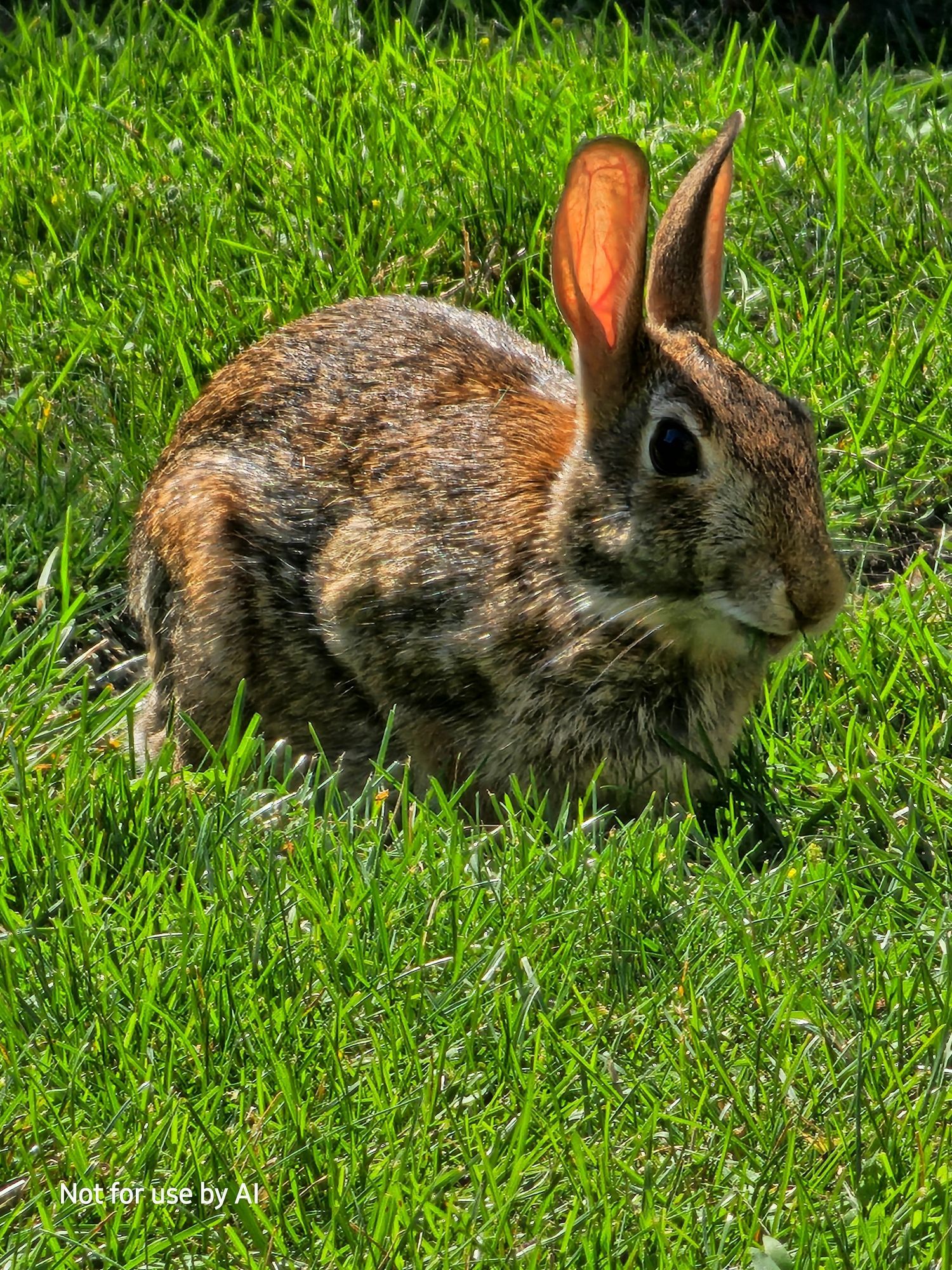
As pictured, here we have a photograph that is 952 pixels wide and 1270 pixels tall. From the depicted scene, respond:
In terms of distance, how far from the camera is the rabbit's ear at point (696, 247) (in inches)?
163

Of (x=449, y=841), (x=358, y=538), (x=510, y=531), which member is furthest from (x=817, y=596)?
(x=358, y=538)

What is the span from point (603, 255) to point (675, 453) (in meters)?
0.52

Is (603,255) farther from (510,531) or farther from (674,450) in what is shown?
(510,531)

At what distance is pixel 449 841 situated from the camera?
3.79 meters

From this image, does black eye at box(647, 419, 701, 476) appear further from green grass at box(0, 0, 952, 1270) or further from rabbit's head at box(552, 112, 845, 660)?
green grass at box(0, 0, 952, 1270)

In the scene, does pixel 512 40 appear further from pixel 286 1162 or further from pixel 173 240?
pixel 286 1162

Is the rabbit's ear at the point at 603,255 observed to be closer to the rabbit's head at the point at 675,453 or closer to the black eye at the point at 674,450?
the rabbit's head at the point at 675,453

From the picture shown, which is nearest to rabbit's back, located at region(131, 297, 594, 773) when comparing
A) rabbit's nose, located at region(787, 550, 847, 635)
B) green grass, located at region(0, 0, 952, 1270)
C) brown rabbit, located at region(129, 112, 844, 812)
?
brown rabbit, located at region(129, 112, 844, 812)

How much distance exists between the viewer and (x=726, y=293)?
574 centimetres

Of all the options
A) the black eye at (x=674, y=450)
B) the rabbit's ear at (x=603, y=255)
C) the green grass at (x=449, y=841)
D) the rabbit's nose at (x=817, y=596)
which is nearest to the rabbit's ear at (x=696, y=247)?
the rabbit's ear at (x=603, y=255)

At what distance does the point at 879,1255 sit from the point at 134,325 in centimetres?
384

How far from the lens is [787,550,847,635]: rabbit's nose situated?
3.75m

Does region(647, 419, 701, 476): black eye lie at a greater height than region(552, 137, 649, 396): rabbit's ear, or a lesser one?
lesser

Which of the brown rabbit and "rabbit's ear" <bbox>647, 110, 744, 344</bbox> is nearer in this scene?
the brown rabbit
